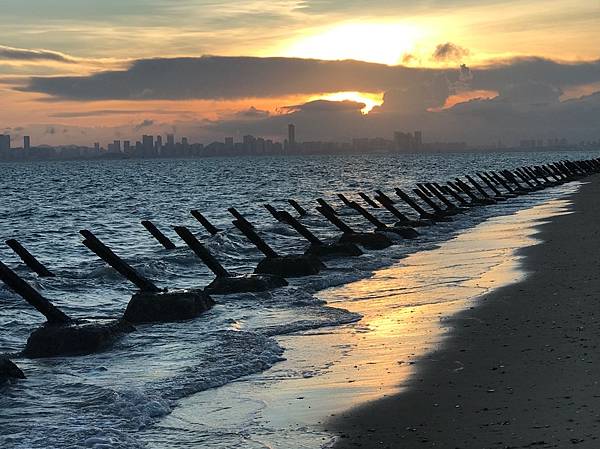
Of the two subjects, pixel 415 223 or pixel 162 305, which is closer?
pixel 162 305

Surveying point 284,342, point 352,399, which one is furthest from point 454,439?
point 284,342

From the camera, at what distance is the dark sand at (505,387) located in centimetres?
657

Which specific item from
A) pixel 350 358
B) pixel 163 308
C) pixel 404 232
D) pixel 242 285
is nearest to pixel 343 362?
pixel 350 358

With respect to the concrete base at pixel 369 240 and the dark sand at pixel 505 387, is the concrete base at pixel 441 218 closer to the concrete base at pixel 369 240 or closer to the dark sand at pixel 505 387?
the concrete base at pixel 369 240

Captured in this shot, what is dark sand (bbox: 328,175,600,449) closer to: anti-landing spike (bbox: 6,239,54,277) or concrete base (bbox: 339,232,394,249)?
concrete base (bbox: 339,232,394,249)

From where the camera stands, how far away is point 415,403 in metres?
7.68

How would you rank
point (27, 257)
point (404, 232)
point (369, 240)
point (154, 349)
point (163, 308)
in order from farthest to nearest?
point (404, 232)
point (369, 240)
point (27, 257)
point (163, 308)
point (154, 349)

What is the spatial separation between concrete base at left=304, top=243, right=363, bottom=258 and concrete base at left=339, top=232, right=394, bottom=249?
1.73 metres

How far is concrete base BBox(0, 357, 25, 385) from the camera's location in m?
9.77

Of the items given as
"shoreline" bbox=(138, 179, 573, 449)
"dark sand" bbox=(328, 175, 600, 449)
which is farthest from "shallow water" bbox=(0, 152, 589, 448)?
"dark sand" bbox=(328, 175, 600, 449)

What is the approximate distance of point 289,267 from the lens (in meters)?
18.6

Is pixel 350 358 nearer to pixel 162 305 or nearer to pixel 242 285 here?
pixel 162 305

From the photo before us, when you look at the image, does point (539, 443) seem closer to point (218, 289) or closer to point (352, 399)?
point (352, 399)

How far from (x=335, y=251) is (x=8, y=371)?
41.5 feet
